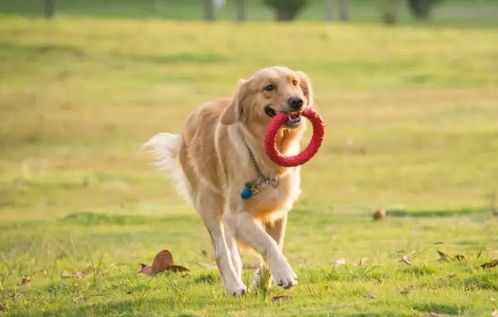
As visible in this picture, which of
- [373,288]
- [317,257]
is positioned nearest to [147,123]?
[317,257]

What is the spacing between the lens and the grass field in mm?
9992

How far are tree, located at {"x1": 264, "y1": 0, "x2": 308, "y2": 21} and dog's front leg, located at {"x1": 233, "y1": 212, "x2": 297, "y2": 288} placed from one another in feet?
190

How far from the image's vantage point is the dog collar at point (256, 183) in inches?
398

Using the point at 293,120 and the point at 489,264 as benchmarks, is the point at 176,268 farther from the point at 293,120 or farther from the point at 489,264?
the point at 489,264

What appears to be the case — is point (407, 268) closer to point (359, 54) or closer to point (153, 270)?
point (153, 270)

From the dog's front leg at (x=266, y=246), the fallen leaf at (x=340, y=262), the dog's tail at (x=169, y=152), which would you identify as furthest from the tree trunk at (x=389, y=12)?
the dog's front leg at (x=266, y=246)

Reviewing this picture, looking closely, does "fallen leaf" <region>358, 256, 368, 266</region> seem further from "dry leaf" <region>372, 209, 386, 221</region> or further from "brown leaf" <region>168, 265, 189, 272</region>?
"dry leaf" <region>372, 209, 386, 221</region>

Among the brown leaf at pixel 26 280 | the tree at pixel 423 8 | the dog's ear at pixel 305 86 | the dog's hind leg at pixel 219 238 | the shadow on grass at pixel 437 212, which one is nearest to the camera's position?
the dog's hind leg at pixel 219 238

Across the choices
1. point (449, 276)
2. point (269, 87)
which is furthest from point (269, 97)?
point (449, 276)

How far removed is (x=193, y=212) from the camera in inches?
774

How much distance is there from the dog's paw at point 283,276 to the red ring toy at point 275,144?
34.9 inches

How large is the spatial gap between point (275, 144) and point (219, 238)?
3.86 feet

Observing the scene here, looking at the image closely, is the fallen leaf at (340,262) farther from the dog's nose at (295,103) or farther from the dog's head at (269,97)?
the dog's nose at (295,103)

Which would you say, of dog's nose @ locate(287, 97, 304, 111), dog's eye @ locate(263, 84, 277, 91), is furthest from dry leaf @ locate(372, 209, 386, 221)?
dog's nose @ locate(287, 97, 304, 111)
